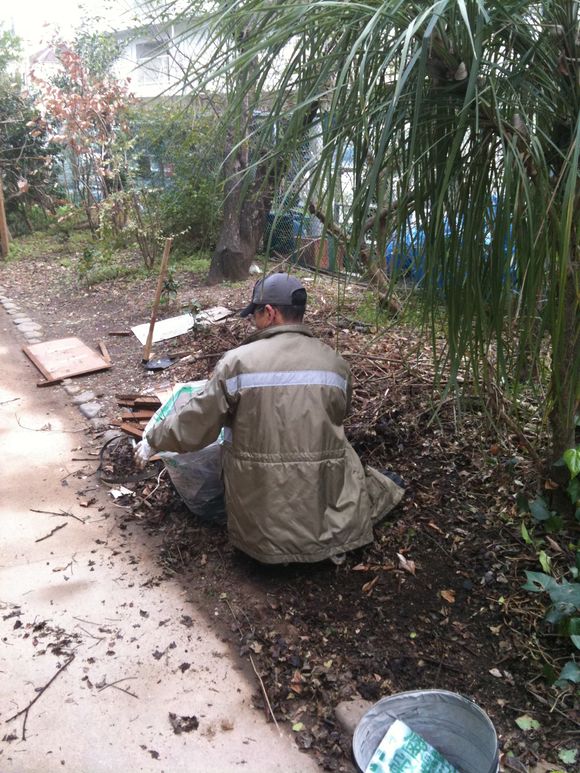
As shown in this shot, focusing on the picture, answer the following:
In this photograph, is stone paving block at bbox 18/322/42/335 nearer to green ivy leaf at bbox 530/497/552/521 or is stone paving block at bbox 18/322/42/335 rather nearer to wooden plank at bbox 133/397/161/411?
wooden plank at bbox 133/397/161/411

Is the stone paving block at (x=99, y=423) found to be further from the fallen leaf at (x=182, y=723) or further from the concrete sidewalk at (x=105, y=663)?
the fallen leaf at (x=182, y=723)

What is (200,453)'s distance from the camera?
3.04 meters

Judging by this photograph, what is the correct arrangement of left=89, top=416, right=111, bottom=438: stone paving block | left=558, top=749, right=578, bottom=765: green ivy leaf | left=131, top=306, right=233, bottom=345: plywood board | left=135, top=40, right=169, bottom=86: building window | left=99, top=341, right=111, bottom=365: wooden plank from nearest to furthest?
left=135, top=40, right=169, bottom=86: building window, left=558, top=749, right=578, bottom=765: green ivy leaf, left=89, top=416, right=111, bottom=438: stone paving block, left=99, top=341, right=111, bottom=365: wooden plank, left=131, top=306, right=233, bottom=345: plywood board

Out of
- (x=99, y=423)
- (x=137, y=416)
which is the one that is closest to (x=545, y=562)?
(x=137, y=416)

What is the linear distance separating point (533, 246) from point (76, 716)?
2.05 metres

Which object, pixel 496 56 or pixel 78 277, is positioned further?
pixel 78 277

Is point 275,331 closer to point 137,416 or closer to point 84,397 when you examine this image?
point 137,416

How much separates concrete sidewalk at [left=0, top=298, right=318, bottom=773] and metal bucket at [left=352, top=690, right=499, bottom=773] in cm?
25

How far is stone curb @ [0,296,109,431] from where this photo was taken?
460 cm

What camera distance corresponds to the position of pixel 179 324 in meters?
6.14

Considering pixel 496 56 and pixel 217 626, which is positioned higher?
pixel 496 56

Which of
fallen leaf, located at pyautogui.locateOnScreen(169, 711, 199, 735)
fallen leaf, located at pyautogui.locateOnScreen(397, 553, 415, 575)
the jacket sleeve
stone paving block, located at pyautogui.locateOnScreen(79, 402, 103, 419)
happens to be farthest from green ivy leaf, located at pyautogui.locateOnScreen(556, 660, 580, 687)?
stone paving block, located at pyautogui.locateOnScreen(79, 402, 103, 419)

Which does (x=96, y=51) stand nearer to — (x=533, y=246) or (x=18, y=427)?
(x=18, y=427)

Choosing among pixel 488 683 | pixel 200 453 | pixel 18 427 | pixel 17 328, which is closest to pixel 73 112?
pixel 17 328
